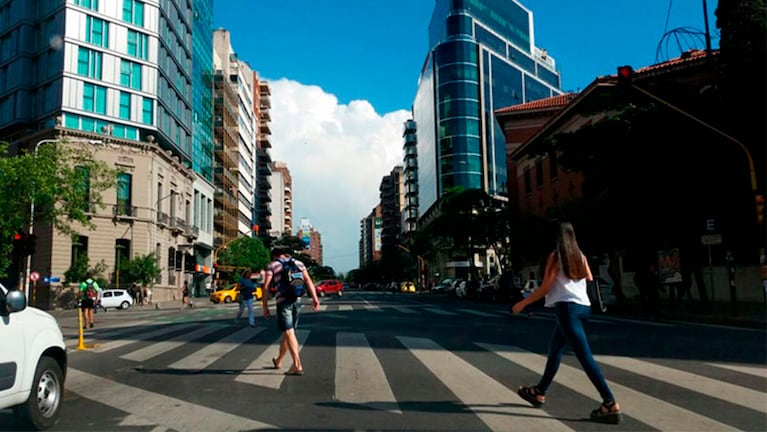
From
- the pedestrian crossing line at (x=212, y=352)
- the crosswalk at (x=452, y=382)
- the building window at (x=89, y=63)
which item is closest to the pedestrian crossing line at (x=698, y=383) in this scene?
the crosswalk at (x=452, y=382)

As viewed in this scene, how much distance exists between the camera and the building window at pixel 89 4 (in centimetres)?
4509

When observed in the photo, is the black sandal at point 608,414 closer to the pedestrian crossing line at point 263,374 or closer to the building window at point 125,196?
the pedestrian crossing line at point 263,374

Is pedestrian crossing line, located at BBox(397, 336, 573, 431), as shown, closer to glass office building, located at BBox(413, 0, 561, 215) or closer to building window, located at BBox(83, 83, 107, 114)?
building window, located at BBox(83, 83, 107, 114)

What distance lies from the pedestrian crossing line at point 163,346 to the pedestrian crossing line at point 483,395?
443 centimetres

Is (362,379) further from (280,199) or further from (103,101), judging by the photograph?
(280,199)

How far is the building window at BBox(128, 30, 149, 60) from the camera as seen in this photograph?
47562 millimetres

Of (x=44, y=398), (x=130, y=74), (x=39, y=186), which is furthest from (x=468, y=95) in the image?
(x=44, y=398)

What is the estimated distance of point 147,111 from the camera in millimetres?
48062

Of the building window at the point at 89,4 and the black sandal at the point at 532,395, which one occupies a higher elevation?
the building window at the point at 89,4

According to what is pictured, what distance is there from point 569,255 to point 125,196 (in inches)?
1787

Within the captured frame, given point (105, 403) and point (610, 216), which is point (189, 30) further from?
point (105, 403)

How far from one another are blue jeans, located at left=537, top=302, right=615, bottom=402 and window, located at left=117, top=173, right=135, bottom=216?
4427 centimetres

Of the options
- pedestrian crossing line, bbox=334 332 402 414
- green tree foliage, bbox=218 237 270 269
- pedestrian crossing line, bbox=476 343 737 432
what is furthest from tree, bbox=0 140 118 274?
green tree foliage, bbox=218 237 270 269

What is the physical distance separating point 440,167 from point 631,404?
85.1 m
